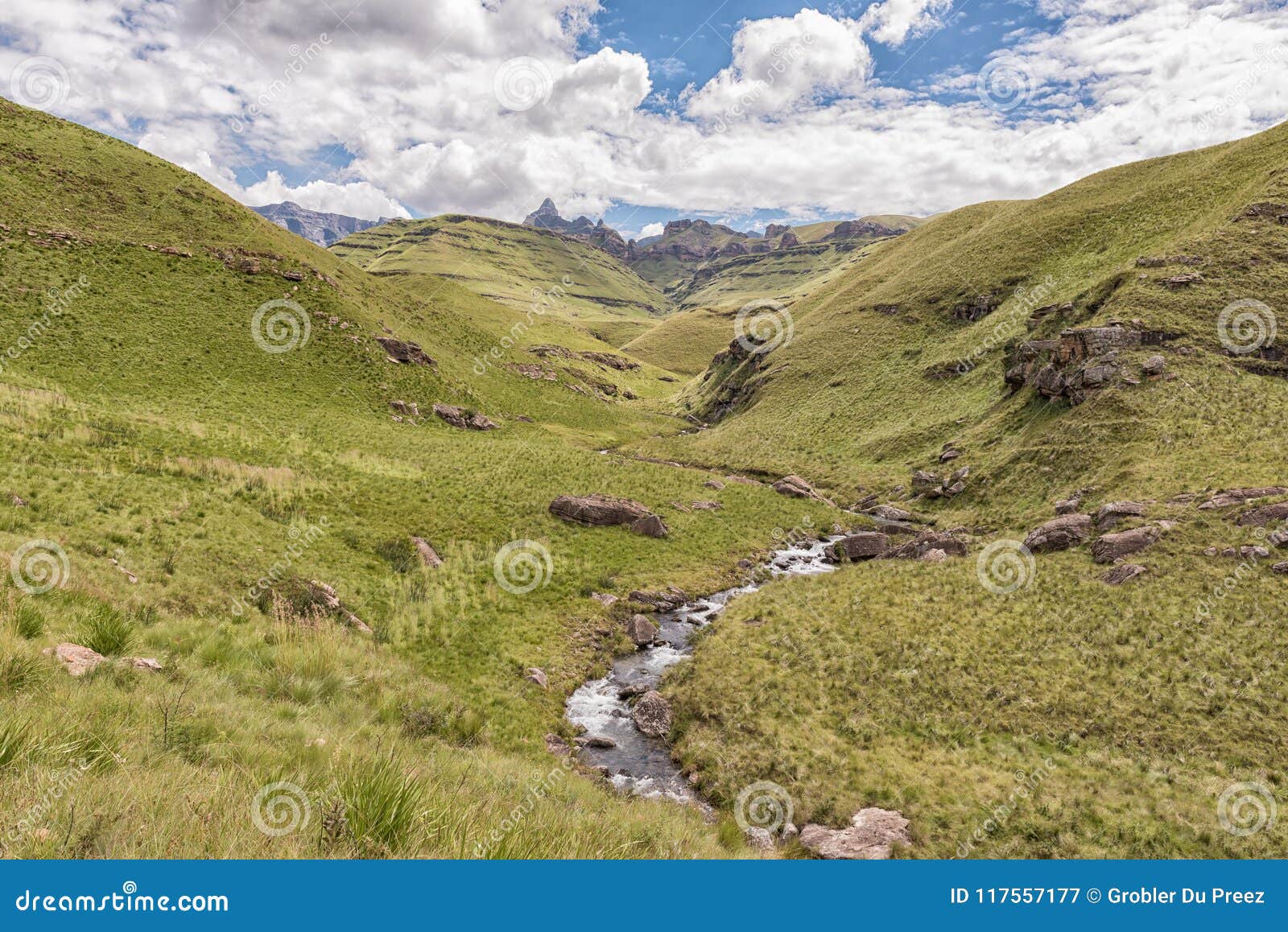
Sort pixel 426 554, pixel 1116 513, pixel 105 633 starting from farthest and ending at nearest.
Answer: pixel 1116 513 < pixel 426 554 < pixel 105 633

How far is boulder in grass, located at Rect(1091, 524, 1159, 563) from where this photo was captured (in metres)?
22.8

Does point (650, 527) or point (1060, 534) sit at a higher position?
point (1060, 534)

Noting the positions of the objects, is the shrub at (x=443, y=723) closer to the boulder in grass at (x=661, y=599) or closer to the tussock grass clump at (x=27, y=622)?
the tussock grass clump at (x=27, y=622)

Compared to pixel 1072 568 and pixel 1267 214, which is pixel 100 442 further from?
pixel 1267 214

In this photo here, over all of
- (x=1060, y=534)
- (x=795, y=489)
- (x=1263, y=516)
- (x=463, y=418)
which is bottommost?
(x=1060, y=534)

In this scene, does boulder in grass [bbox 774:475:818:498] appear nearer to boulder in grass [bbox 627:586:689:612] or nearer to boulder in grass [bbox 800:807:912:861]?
boulder in grass [bbox 627:586:689:612]

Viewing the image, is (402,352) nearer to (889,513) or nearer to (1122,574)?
(889,513)

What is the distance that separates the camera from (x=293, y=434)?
1469 inches

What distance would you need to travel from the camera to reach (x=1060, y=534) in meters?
26.4

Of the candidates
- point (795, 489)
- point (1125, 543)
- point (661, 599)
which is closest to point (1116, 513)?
point (1125, 543)

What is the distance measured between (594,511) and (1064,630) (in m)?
22.1

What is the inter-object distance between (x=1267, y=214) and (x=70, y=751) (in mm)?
77159

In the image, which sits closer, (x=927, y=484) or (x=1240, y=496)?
(x=1240, y=496)

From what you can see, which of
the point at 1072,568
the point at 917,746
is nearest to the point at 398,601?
the point at 917,746
